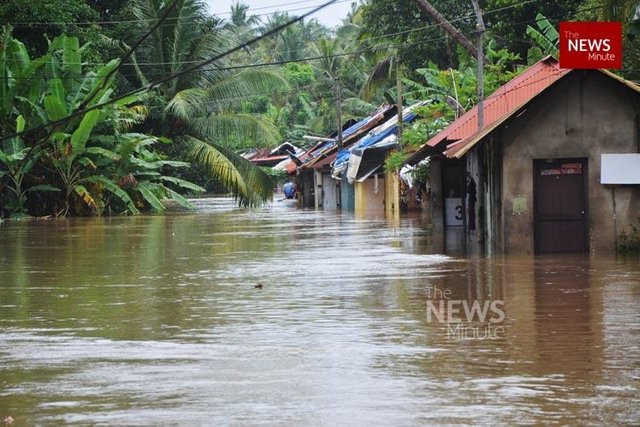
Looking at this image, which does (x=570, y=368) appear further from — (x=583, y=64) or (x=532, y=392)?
(x=583, y=64)

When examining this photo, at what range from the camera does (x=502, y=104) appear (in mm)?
26969

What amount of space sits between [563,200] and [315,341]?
1076cm

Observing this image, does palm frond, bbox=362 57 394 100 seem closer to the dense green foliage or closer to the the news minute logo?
the dense green foliage

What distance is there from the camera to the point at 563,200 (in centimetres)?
2095

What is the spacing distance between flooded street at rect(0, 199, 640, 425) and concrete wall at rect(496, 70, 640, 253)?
1.07 metres

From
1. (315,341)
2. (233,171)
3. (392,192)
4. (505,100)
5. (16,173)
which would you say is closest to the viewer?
(315,341)

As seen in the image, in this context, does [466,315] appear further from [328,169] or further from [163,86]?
[328,169]

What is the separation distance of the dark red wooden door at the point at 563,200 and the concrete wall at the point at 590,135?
16 centimetres

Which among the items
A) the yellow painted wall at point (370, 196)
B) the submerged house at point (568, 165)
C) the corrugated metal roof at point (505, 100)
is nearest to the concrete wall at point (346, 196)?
the yellow painted wall at point (370, 196)

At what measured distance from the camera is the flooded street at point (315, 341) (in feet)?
26.8

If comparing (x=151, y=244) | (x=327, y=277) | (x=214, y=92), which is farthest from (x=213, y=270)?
(x=214, y=92)

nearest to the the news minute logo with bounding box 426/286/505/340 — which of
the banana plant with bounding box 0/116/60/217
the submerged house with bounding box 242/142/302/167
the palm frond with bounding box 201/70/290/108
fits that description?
the banana plant with bounding box 0/116/60/217

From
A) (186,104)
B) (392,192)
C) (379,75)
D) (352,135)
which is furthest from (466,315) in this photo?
(352,135)

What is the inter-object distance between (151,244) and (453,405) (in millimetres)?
18949
